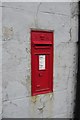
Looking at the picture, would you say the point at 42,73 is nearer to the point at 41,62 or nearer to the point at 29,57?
the point at 41,62

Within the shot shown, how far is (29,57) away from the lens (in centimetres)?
335

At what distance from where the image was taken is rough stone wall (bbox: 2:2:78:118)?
10.2 ft

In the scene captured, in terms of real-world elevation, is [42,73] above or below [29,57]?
below

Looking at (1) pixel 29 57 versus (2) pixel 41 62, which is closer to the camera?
(1) pixel 29 57

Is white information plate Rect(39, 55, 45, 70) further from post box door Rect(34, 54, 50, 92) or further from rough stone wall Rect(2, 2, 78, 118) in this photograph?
rough stone wall Rect(2, 2, 78, 118)

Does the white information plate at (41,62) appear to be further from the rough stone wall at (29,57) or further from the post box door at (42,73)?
the rough stone wall at (29,57)

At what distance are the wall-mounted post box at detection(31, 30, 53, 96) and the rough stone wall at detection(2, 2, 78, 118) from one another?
7 centimetres

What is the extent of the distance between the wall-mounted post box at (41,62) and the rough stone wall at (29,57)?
74 mm

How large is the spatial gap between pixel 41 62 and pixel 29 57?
23 centimetres

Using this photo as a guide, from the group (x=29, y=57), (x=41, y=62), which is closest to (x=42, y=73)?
(x=41, y=62)

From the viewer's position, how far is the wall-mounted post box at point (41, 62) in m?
3.41

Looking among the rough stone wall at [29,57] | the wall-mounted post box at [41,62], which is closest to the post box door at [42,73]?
the wall-mounted post box at [41,62]

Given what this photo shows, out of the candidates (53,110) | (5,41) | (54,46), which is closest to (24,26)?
(5,41)

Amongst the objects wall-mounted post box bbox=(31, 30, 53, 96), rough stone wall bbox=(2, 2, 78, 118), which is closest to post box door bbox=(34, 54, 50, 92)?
wall-mounted post box bbox=(31, 30, 53, 96)
